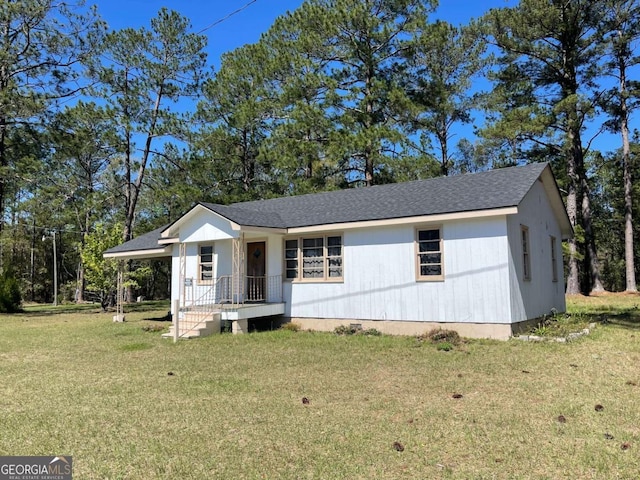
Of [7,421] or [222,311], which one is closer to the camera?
[7,421]

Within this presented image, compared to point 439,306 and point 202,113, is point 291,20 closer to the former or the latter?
point 202,113

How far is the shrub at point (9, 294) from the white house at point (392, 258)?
11861mm

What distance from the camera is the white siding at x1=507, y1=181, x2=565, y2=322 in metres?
10.8

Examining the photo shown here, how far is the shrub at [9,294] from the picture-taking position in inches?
864

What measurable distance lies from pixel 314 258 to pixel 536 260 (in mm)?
6090

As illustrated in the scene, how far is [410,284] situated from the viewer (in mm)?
11555

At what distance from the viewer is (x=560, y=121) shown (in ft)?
79.3

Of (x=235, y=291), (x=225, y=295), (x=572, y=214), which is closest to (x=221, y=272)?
(x=225, y=295)

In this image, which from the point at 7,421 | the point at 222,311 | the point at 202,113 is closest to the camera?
the point at 7,421

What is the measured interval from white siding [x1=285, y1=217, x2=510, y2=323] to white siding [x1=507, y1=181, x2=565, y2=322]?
410 millimetres

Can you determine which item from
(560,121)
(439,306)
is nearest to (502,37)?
(560,121)

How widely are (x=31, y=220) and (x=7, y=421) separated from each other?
145 ft

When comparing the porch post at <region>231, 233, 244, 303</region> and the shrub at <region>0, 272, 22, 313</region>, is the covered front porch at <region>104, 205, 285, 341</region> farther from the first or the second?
the shrub at <region>0, 272, 22, 313</region>

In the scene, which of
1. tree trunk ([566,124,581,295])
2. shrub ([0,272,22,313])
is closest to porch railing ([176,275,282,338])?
shrub ([0,272,22,313])
